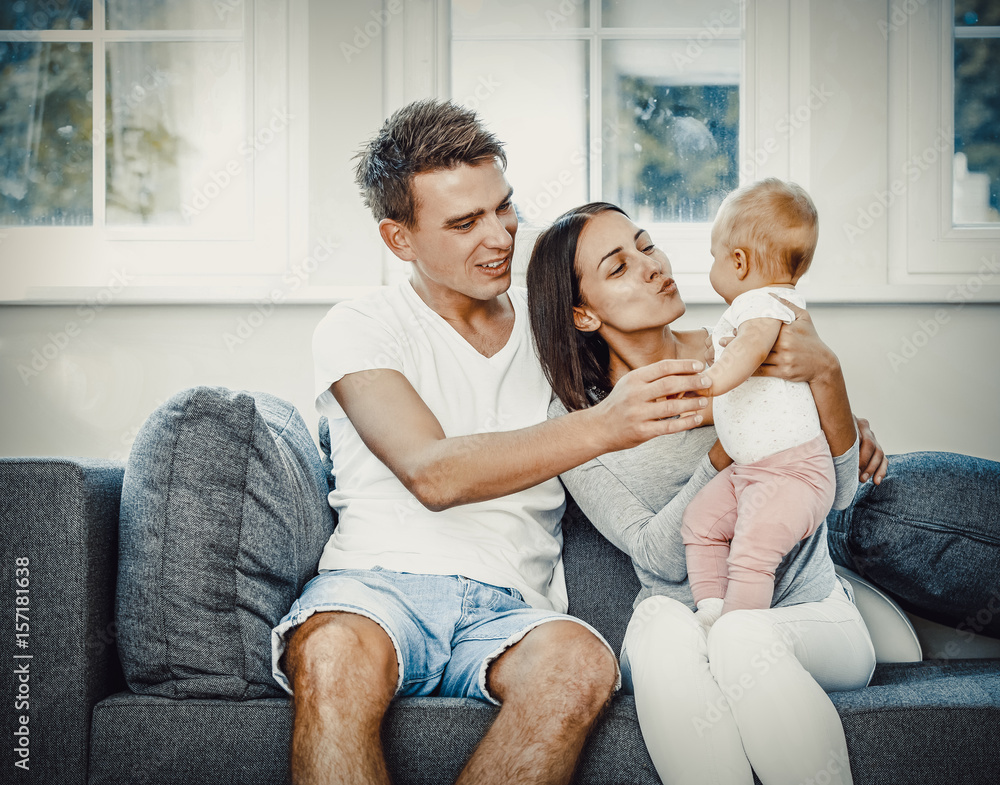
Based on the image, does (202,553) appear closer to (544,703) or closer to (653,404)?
(544,703)

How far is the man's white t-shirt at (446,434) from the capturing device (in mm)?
1382

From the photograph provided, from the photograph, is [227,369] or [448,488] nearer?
[448,488]

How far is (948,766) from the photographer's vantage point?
1.14 metres

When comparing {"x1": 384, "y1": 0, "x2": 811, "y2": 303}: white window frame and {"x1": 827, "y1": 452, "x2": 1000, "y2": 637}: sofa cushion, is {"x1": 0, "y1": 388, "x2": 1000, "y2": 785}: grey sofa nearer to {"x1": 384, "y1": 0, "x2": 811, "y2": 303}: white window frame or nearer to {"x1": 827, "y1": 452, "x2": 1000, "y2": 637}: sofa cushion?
{"x1": 827, "y1": 452, "x2": 1000, "y2": 637}: sofa cushion

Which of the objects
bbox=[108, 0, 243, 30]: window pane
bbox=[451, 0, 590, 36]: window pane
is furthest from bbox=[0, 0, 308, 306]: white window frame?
bbox=[451, 0, 590, 36]: window pane

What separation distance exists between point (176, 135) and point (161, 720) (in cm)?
167

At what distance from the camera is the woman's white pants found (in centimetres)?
103

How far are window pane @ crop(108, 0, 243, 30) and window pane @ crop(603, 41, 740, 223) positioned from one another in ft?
3.48

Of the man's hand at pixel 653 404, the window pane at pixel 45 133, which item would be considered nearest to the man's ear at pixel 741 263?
the man's hand at pixel 653 404

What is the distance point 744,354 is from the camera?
4.03 ft

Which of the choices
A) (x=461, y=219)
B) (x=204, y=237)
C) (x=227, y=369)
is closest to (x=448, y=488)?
(x=461, y=219)

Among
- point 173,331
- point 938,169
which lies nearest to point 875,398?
point 938,169

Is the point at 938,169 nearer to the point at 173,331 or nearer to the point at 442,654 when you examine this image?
the point at 442,654

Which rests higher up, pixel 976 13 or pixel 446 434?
pixel 976 13
